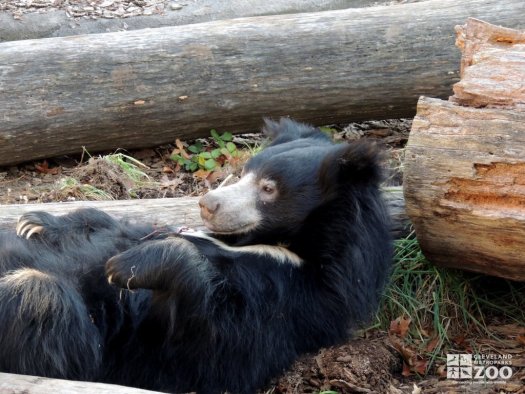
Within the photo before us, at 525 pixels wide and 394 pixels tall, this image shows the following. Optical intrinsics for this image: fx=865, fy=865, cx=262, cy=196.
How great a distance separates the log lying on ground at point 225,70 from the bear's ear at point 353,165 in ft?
6.91

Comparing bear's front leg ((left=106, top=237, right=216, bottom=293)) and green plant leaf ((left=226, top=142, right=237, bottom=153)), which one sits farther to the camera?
green plant leaf ((left=226, top=142, right=237, bottom=153))

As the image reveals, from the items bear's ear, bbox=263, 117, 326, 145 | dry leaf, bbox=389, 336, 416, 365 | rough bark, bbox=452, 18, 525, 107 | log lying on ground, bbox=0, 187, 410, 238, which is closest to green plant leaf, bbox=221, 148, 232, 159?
log lying on ground, bbox=0, 187, 410, 238

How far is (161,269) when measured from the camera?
3404 millimetres

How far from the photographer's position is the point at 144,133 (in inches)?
236

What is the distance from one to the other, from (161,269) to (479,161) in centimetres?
136

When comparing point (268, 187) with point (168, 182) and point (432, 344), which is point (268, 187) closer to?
point (432, 344)

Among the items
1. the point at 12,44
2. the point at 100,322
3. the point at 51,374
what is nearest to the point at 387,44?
the point at 12,44

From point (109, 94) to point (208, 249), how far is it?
237cm

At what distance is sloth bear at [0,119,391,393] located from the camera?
329 centimetres

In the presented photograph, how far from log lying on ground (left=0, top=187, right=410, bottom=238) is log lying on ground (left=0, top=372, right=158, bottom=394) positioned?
1682mm

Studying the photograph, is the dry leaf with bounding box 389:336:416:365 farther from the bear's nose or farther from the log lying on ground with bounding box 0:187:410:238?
the bear's nose

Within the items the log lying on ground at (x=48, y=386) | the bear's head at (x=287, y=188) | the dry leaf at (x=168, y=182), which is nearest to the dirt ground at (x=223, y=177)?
the dry leaf at (x=168, y=182)

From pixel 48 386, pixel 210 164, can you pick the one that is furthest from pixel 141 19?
pixel 48 386

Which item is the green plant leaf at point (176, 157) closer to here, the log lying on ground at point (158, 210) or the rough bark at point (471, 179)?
the log lying on ground at point (158, 210)
